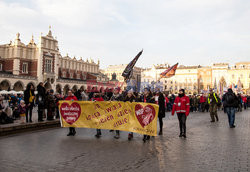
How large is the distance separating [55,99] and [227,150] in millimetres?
9820

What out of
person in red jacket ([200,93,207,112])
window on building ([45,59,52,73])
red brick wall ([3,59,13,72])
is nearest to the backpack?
person in red jacket ([200,93,207,112])

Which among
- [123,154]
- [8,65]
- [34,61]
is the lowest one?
[123,154]

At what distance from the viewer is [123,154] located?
6242mm

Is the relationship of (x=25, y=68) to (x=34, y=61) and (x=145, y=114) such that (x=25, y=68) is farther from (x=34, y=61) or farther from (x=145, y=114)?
(x=145, y=114)

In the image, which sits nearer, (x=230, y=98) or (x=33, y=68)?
(x=230, y=98)

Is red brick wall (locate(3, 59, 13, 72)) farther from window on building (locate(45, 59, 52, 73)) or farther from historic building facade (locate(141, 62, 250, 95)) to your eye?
historic building facade (locate(141, 62, 250, 95))

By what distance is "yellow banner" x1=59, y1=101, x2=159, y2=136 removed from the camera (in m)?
8.39

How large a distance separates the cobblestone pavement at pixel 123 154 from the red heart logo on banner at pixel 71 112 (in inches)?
46.8

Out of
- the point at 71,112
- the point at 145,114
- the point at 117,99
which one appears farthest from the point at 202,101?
the point at 71,112

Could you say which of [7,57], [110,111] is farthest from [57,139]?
[7,57]

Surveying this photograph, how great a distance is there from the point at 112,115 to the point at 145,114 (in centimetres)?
134

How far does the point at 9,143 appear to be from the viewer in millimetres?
7547

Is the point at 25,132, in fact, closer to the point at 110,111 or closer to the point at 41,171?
the point at 110,111

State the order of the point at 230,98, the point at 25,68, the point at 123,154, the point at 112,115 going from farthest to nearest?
1. the point at 25,68
2. the point at 230,98
3. the point at 112,115
4. the point at 123,154
